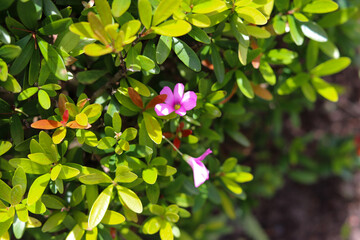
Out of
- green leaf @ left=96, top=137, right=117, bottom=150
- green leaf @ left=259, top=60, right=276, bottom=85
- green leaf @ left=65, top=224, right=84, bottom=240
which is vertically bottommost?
green leaf @ left=65, top=224, right=84, bottom=240

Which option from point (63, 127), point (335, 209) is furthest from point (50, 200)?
point (335, 209)

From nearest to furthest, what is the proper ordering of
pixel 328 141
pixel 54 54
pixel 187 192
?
pixel 54 54 → pixel 187 192 → pixel 328 141

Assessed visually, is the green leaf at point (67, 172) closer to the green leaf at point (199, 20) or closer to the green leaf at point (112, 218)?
the green leaf at point (112, 218)

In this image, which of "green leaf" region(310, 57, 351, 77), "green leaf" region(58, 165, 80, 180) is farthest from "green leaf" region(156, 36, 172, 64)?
"green leaf" region(310, 57, 351, 77)

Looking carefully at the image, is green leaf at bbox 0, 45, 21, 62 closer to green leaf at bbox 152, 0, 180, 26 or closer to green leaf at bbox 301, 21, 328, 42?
green leaf at bbox 152, 0, 180, 26

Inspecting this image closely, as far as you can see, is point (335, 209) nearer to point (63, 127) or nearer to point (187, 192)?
point (187, 192)

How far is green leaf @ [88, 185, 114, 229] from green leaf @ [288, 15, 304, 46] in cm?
65

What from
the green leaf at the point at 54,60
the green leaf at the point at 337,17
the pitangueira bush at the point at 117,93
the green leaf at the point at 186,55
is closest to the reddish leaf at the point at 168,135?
the pitangueira bush at the point at 117,93

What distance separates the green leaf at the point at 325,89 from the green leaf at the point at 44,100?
2.64ft

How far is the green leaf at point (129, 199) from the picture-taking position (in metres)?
0.89

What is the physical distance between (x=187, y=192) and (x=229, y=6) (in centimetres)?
60

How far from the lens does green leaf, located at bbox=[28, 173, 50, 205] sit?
0.86 metres

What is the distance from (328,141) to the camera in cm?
199

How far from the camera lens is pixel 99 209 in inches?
34.6
